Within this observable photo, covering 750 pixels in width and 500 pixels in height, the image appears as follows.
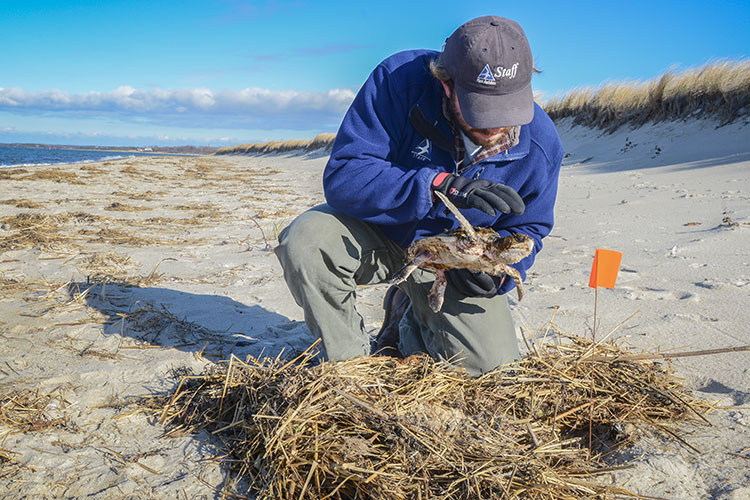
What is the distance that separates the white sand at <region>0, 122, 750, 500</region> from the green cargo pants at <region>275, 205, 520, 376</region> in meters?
0.43

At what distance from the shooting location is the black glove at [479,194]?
175cm

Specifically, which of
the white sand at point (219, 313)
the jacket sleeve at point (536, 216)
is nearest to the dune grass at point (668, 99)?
the white sand at point (219, 313)

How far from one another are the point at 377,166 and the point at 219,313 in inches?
57.2

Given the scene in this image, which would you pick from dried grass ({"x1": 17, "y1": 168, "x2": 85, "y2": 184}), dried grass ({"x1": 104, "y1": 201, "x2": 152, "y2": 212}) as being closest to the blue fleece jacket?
dried grass ({"x1": 104, "y1": 201, "x2": 152, "y2": 212})

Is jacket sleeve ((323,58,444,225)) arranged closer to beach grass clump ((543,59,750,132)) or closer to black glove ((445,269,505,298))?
black glove ((445,269,505,298))

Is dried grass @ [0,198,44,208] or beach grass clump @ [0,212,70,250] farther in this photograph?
dried grass @ [0,198,44,208]

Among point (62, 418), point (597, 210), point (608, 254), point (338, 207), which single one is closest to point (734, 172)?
point (597, 210)

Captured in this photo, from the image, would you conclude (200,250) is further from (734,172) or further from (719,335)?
(734,172)

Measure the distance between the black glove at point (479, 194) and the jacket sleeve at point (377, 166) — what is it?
6cm

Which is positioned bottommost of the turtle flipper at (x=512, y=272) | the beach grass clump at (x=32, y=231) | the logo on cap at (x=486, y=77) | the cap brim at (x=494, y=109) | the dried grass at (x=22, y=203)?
the beach grass clump at (x=32, y=231)

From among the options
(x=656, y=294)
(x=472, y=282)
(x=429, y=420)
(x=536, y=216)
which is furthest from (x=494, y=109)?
(x=656, y=294)

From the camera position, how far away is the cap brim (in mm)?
1788

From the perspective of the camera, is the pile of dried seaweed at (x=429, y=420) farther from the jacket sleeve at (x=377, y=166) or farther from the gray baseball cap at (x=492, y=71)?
the gray baseball cap at (x=492, y=71)

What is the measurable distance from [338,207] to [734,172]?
18.9 ft
